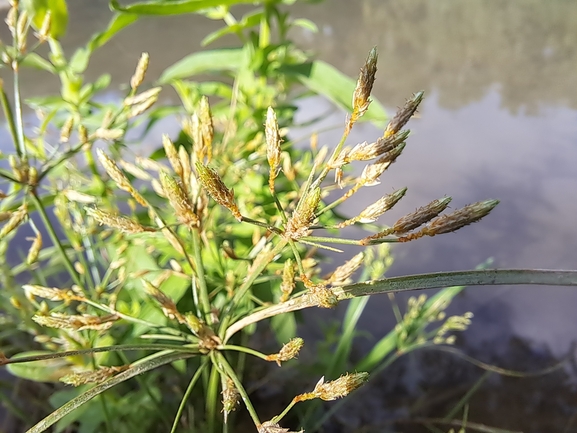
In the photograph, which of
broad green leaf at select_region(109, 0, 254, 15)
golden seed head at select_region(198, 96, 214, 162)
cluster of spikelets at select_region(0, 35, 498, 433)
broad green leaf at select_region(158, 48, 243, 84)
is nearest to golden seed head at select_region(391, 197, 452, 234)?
cluster of spikelets at select_region(0, 35, 498, 433)

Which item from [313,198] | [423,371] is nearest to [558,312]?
[423,371]

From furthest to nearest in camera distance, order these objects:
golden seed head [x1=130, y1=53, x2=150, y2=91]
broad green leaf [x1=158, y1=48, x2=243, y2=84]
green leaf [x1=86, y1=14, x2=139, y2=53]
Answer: broad green leaf [x1=158, y1=48, x2=243, y2=84], green leaf [x1=86, y1=14, x2=139, y2=53], golden seed head [x1=130, y1=53, x2=150, y2=91]

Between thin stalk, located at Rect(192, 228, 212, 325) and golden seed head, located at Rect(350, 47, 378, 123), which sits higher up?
golden seed head, located at Rect(350, 47, 378, 123)

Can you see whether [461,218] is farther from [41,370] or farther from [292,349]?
[41,370]

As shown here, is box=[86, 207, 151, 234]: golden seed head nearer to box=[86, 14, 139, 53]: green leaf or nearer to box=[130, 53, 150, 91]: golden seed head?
box=[130, 53, 150, 91]: golden seed head

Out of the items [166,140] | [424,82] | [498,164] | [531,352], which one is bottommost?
[531,352]

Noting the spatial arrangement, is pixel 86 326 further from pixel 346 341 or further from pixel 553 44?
pixel 553 44

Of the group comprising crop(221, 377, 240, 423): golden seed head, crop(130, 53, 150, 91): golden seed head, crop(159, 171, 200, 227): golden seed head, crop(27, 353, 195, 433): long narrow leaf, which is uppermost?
crop(130, 53, 150, 91): golden seed head

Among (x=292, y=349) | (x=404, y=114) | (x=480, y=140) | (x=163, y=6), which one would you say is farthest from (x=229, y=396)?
(x=480, y=140)
